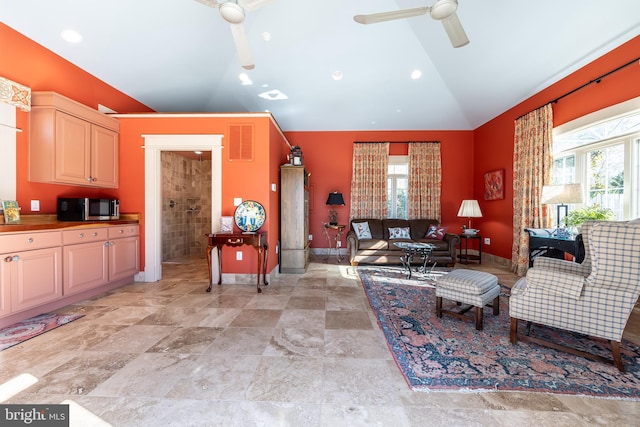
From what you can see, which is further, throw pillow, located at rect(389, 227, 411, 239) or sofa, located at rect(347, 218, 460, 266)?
throw pillow, located at rect(389, 227, 411, 239)

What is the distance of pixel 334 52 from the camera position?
425cm

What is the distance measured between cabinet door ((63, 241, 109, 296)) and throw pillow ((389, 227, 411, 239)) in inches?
191

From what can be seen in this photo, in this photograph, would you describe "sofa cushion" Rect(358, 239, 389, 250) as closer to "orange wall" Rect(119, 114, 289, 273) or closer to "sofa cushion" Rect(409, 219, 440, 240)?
"sofa cushion" Rect(409, 219, 440, 240)

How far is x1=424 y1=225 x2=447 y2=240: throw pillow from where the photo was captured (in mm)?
5238

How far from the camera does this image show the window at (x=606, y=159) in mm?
Answer: 3078

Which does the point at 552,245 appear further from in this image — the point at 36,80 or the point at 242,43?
the point at 36,80

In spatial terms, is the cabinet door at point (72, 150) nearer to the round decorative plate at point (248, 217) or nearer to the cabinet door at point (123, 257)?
the cabinet door at point (123, 257)

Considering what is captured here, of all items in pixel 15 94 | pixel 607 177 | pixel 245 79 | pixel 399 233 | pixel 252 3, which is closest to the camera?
pixel 252 3

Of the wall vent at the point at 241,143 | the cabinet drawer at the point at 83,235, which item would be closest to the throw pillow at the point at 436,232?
the wall vent at the point at 241,143

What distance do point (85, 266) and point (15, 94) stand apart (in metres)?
1.95

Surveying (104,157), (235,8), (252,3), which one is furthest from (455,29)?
(104,157)

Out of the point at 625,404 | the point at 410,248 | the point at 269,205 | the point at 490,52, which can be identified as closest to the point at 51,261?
the point at 269,205

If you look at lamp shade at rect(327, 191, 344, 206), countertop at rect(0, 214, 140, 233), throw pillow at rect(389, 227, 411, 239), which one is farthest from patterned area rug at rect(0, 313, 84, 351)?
throw pillow at rect(389, 227, 411, 239)

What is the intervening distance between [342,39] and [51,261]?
15.7ft
